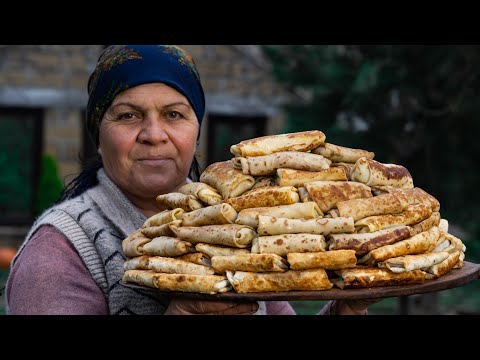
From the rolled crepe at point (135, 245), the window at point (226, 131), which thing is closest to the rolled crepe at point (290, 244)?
the rolled crepe at point (135, 245)

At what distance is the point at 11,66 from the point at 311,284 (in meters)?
9.48

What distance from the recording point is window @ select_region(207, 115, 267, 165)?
35.5ft

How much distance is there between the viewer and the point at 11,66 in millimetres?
10594

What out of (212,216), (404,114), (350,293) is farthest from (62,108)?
(350,293)

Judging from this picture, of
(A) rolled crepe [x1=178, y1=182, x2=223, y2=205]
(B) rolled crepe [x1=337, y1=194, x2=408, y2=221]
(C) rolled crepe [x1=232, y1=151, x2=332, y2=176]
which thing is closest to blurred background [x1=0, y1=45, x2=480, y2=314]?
(A) rolled crepe [x1=178, y1=182, x2=223, y2=205]

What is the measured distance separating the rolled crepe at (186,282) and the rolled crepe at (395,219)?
44 centimetres

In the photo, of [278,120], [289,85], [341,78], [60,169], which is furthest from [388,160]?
[60,169]

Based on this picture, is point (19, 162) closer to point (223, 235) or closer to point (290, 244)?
point (223, 235)

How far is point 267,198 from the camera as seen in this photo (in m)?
2.21

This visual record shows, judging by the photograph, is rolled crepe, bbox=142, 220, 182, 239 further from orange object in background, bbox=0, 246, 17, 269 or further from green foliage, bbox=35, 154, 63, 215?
green foliage, bbox=35, 154, 63, 215

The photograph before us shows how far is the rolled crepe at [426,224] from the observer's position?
2.27m

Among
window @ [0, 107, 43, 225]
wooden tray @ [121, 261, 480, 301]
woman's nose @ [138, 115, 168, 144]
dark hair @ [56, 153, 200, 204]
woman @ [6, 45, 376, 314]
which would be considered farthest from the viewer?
window @ [0, 107, 43, 225]

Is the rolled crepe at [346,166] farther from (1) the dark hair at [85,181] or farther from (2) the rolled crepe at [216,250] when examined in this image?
(1) the dark hair at [85,181]

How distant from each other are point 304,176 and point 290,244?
0.26 meters
